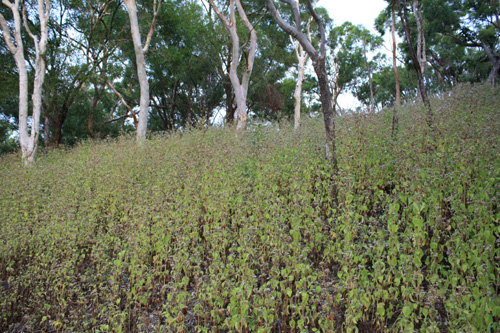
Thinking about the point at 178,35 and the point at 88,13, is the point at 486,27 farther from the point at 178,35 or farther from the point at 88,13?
the point at 88,13

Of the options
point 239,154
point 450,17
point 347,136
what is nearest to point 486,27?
point 450,17

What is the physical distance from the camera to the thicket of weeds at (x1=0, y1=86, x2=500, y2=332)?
9.16ft

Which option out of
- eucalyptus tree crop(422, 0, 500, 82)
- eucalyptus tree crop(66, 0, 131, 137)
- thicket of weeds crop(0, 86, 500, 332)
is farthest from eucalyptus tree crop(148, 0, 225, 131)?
eucalyptus tree crop(422, 0, 500, 82)

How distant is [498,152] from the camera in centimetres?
403

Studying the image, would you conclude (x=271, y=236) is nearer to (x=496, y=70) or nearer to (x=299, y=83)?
(x=299, y=83)

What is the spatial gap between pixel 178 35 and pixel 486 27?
18215 mm

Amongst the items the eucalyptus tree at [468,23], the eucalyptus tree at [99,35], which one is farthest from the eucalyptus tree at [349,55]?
the eucalyptus tree at [99,35]

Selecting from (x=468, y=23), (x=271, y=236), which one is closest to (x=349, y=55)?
(x=468, y=23)

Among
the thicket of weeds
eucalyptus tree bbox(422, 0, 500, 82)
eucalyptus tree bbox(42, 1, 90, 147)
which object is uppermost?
eucalyptus tree bbox(422, 0, 500, 82)

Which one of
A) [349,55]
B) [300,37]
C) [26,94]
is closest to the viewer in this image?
[300,37]

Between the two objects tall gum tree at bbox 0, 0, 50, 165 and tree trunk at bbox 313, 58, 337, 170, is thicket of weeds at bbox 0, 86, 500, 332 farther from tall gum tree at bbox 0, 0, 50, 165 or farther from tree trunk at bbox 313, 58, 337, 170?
tall gum tree at bbox 0, 0, 50, 165

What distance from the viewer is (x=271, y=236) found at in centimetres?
359

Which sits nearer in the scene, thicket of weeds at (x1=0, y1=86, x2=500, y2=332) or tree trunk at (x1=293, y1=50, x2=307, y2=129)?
thicket of weeds at (x1=0, y1=86, x2=500, y2=332)

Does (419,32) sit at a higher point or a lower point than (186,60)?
lower
